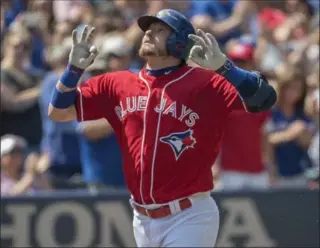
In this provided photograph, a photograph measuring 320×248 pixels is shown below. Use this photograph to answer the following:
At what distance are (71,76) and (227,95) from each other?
0.98 metres

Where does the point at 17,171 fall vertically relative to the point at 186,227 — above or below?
below

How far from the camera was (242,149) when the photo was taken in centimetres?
943

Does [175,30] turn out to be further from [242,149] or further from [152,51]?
[242,149]

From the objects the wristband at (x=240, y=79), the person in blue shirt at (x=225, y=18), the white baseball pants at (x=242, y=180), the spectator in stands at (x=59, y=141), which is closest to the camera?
the wristband at (x=240, y=79)

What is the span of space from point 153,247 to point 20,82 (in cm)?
413

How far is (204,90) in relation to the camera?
650cm

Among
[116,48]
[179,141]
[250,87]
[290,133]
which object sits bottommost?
[290,133]

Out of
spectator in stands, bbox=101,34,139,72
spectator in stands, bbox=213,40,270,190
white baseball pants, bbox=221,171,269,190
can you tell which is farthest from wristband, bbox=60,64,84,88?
white baseball pants, bbox=221,171,269,190

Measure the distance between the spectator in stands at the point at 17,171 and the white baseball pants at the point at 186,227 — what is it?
9.68ft

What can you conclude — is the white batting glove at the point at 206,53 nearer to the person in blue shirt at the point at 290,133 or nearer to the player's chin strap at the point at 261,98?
the player's chin strap at the point at 261,98

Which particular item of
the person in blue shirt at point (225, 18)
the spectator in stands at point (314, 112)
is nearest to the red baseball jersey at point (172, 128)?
the spectator in stands at point (314, 112)

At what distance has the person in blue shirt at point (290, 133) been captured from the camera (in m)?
10.1

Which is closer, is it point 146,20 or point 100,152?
point 146,20

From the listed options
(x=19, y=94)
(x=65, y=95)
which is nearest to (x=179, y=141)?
(x=65, y=95)
